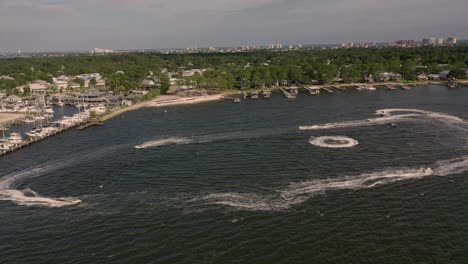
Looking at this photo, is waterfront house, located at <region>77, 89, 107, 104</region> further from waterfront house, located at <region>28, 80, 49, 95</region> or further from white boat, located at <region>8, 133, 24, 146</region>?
white boat, located at <region>8, 133, 24, 146</region>

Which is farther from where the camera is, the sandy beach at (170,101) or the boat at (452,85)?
the boat at (452,85)

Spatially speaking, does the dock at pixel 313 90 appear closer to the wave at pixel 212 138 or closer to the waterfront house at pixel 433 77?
the waterfront house at pixel 433 77

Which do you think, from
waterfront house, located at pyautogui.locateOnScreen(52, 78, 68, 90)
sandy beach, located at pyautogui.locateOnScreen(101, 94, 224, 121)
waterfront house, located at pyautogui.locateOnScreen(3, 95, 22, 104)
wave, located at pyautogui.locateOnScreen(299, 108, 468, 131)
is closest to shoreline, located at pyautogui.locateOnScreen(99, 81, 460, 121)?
sandy beach, located at pyautogui.locateOnScreen(101, 94, 224, 121)

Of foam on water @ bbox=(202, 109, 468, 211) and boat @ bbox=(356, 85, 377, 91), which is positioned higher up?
boat @ bbox=(356, 85, 377, 91)

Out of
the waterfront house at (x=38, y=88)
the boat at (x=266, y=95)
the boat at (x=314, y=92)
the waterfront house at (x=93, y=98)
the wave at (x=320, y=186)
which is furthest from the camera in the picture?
the waterfront house at (x=38, y=88)

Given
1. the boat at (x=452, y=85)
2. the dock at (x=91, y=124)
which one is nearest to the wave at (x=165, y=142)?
the dock at (x=91, y=124)
